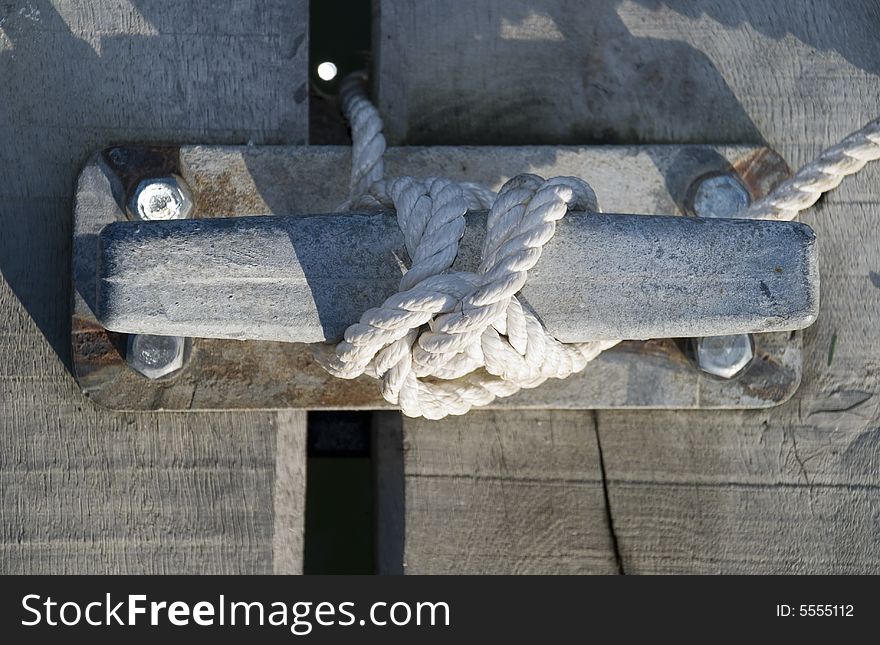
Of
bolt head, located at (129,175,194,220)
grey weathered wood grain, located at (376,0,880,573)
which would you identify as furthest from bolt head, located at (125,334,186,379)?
grey weathered wood grain, located at (376,0,880,573)

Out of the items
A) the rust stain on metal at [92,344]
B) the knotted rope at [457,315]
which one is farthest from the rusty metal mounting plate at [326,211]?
the knotted rope at [457,315]

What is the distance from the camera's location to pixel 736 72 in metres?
1.32

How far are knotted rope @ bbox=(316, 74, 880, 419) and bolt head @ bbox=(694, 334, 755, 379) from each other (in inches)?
9.1

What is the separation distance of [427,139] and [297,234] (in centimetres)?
35

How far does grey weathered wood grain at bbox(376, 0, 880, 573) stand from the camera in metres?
1.28

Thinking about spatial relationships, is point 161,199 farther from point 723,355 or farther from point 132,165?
point 723,355

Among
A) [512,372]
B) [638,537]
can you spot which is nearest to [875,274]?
[638,537]

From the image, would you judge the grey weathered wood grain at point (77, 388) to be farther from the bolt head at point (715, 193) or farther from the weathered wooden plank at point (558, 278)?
the bolt head at point (715, 193)

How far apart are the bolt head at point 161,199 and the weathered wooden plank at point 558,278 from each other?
225 millimetres

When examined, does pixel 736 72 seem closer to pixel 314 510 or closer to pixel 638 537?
pixel 638 537

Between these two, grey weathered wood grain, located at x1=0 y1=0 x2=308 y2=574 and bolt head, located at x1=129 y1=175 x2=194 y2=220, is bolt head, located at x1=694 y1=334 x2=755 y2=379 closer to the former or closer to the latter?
grey weathered wood grain, located at x1=0 y1=0 x2=308 y2=574

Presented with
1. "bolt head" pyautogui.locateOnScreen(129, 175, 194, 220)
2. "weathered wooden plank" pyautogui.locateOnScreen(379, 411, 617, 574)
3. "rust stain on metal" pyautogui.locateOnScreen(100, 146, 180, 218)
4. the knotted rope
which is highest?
"rust stain on metal" pyautogui.locateOnScreen(100, 146, 180, 218)

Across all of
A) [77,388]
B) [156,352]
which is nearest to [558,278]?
[156,352]

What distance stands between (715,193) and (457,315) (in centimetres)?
53
